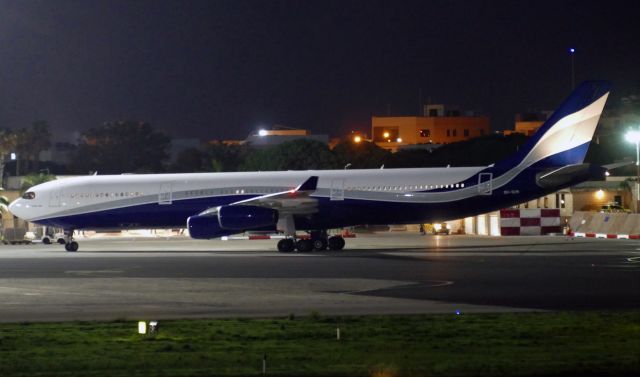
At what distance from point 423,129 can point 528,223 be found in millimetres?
114855

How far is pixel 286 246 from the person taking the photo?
39.1 m

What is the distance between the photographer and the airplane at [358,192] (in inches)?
1505

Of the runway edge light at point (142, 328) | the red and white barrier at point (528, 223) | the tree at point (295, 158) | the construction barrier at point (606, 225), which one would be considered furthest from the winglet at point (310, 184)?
the tree at point (295, 158)

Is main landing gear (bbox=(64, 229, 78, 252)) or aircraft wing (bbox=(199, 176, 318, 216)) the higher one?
aircraft wing (bbox=(199, 176, 318, 216))

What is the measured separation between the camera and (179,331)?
15.3m

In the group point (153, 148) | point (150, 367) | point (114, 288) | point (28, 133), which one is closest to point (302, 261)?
point (114, 288)

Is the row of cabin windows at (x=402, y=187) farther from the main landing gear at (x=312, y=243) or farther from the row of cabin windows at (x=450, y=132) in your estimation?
the row of cabin windows at (x=450, y=132)

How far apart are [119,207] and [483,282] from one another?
22183mm

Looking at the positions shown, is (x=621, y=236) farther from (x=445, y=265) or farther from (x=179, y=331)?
(x=179, y=331)

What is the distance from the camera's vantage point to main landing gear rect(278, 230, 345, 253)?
39.2 m

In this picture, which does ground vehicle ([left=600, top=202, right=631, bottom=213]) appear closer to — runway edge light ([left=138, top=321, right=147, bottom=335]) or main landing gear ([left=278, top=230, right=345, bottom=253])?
main landing gear ([left=278, top=230, right=345, bottom=253])

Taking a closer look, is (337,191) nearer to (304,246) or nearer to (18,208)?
(304,246)

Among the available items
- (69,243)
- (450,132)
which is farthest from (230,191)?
(450,132)

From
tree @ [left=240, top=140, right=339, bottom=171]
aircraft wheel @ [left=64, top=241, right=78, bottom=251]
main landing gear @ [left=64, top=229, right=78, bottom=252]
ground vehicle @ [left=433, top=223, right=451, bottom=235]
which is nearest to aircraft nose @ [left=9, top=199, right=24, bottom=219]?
main landing gear @ [left=64, top=229, right=78, bottom=252]
